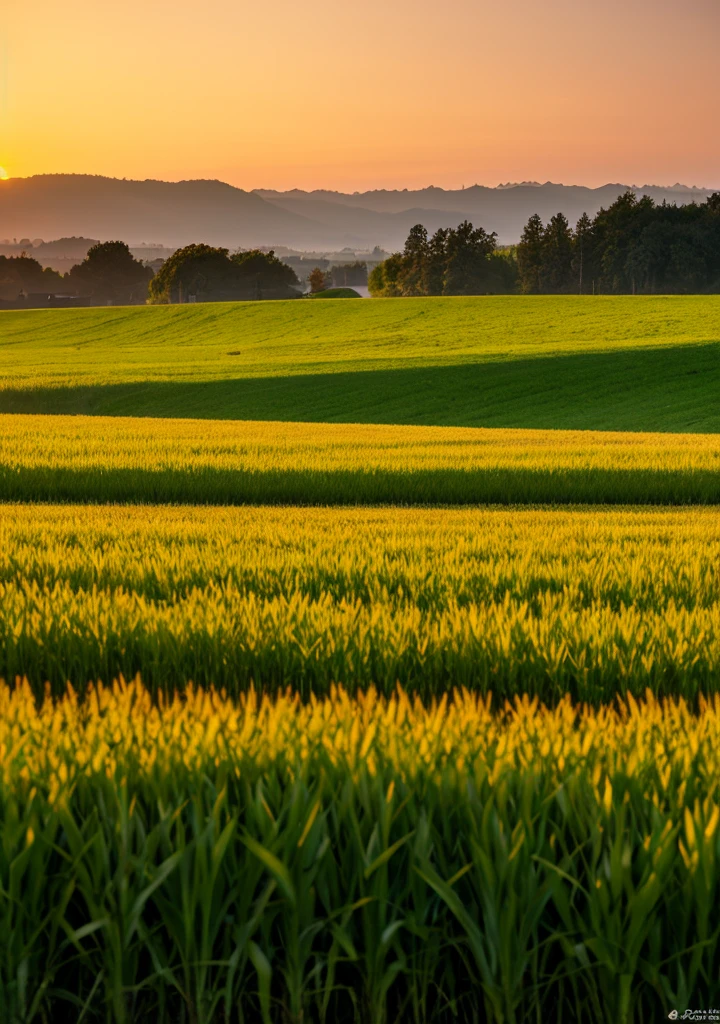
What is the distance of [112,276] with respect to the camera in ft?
576

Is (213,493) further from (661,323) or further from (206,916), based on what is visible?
(661,323)

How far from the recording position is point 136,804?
279 cm

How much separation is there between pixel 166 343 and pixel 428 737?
8576cm

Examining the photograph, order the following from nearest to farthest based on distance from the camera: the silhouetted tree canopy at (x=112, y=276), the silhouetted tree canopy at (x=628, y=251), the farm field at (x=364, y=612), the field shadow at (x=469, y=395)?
the farm field at (x=364, y=612)
the field shadow at (x=469, y=395)
the silhouetted tree canopy at (x=628, y=251)
the silhouetted tree canopy at (x=112, y=276)

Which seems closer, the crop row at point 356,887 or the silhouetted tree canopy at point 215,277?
the crop row at point 356,887

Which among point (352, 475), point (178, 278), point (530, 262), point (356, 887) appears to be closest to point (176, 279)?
point (178, 278)

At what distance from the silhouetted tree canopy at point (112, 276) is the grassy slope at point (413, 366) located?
3386 inches

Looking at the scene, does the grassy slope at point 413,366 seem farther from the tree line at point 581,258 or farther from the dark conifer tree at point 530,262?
the dark conifer tree at point 530,262

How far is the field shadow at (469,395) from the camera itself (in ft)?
144

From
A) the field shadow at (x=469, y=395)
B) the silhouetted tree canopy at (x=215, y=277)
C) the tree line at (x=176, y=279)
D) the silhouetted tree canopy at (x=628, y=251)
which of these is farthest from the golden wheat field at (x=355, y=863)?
the tree line at (x=176, y=279)

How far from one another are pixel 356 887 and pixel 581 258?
141 metres

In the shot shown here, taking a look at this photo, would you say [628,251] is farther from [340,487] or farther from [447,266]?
[340,487]

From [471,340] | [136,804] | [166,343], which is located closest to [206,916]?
[136,804]

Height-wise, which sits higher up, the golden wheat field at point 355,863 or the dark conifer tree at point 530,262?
the dark conifer tree at point 530,262
